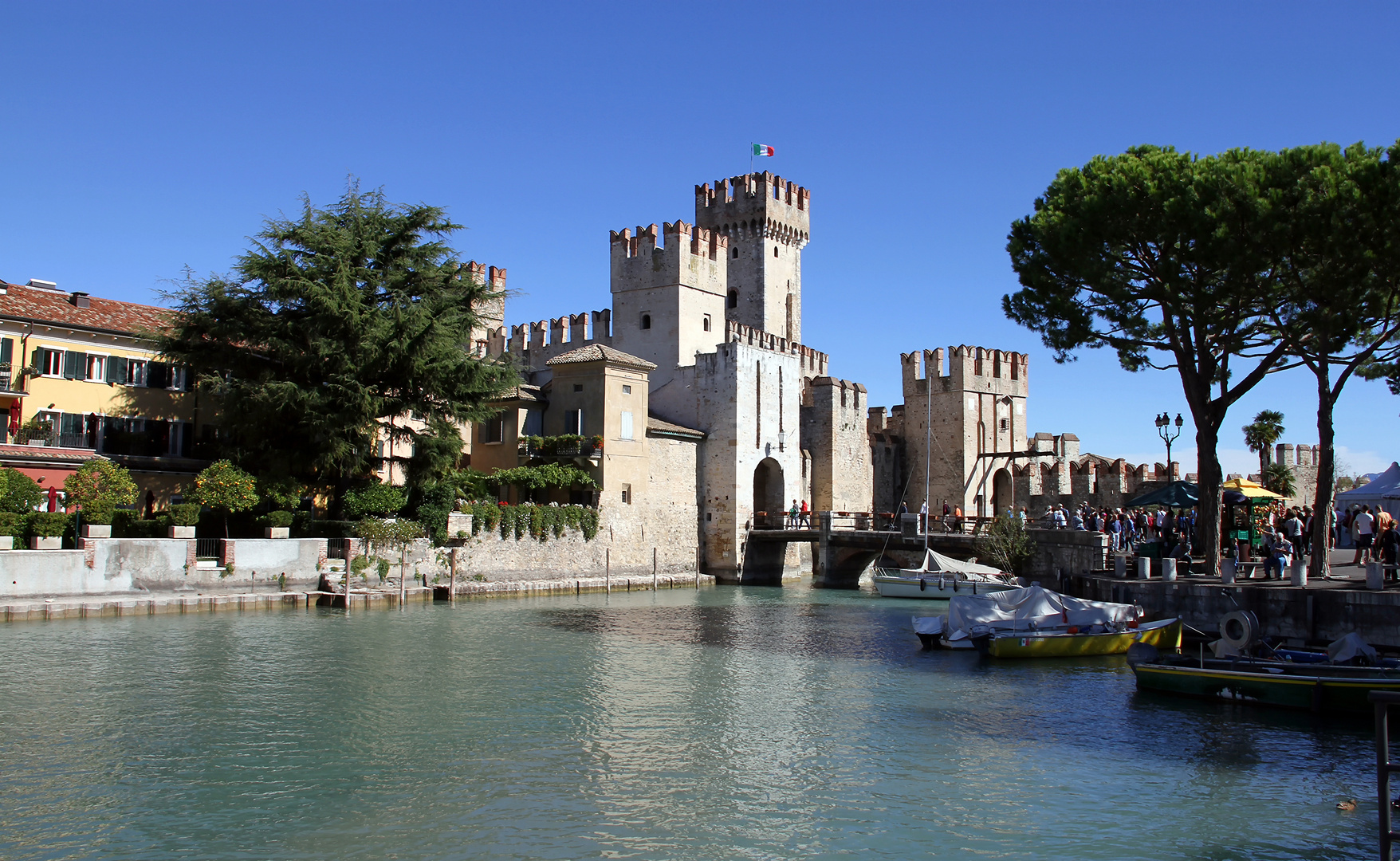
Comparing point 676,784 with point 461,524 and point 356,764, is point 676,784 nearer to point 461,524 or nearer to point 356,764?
point 356,764

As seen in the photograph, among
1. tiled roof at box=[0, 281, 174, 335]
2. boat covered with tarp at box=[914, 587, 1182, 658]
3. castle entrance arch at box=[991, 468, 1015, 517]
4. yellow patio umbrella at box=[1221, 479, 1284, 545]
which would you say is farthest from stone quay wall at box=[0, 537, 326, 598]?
castle entrance arch at box=[991, 468, 1015, 517]

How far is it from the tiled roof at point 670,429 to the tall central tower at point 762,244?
29.1 feet

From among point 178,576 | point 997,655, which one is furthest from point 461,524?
point 997,655

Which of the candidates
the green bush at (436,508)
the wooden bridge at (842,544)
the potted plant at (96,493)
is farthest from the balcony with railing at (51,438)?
the wooden bridge at (842,544)

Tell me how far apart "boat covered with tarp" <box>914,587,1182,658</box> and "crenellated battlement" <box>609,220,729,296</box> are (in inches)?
953

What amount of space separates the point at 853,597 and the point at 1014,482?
12.0 meters

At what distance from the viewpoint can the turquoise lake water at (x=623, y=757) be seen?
9766 mm

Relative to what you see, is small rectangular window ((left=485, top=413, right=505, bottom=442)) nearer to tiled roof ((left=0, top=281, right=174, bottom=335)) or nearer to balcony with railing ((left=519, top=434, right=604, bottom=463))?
balcony with railing ((left=519, top=434, right=604, bottom=463))

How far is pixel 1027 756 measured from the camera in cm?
1283

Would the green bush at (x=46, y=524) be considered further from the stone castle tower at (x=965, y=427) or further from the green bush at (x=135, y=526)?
the stone castle tower at (x=965, y=427)

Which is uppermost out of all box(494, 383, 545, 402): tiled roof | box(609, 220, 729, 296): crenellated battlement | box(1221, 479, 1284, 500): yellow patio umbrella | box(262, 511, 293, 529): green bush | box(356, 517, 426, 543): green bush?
box(609, 220, 729, 296): crenellated battlement

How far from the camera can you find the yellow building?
26.6m

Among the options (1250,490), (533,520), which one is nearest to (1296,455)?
(1250,490)

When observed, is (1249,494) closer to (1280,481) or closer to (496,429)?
(1280,481)
